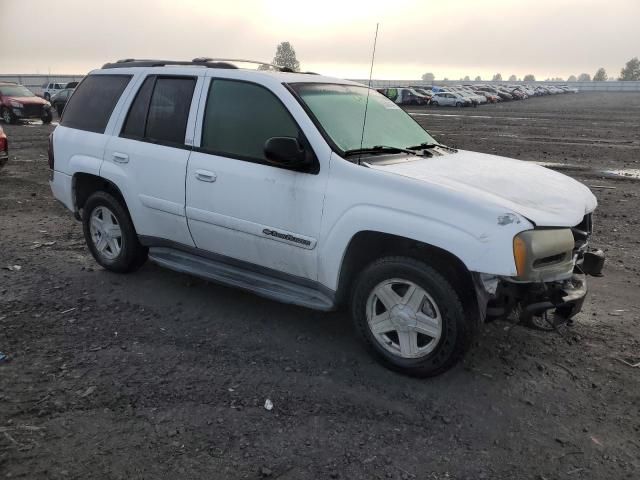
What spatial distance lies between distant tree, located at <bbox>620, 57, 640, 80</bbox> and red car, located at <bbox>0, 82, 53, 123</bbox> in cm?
18548

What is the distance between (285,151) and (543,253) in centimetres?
174

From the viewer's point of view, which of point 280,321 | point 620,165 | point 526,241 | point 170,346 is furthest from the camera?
point 620,165

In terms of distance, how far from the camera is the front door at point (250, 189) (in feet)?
12.5

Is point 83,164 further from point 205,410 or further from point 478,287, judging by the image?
point 478,287

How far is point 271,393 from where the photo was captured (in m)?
3.41

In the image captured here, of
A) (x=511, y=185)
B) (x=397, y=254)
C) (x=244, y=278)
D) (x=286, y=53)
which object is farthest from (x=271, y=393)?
(x=286, y=53)

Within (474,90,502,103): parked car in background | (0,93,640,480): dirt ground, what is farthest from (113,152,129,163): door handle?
(474,90,502,103): parked car in background

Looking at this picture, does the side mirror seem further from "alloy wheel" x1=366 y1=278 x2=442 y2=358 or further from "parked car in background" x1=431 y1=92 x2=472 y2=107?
"parked car in background" x1=431 y1=92 x2=472 y2=107

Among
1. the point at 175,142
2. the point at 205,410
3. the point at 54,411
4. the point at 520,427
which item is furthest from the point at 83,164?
the point at 520,427

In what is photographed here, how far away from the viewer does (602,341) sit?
13.6ft

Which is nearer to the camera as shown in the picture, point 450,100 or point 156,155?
point 156,155

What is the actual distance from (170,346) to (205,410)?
0.94 metres

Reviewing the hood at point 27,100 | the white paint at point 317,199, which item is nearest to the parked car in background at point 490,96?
the hood at point 27,100

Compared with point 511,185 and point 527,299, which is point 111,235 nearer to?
point 511,185
